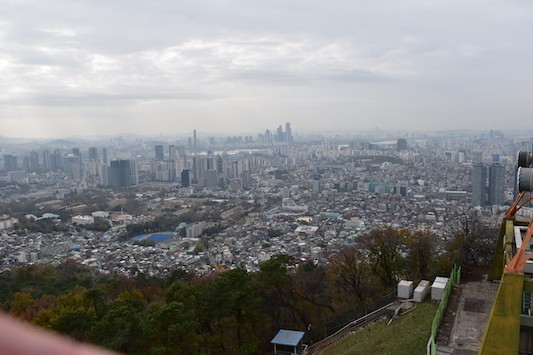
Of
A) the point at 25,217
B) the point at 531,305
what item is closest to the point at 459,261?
the point at 531,305

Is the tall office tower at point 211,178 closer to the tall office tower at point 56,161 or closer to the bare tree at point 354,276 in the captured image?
the tall office tower at point 56,161

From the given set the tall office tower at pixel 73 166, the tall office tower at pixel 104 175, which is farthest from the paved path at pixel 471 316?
the tall office tower at pixel 73 166

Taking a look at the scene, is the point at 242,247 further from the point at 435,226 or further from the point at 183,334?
the point at 183,334

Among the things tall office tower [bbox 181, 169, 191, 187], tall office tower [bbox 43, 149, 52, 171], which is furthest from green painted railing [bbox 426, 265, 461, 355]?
Result: tall office tower [bbox 43, 149, 52, 171]

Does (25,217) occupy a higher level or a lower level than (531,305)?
lower

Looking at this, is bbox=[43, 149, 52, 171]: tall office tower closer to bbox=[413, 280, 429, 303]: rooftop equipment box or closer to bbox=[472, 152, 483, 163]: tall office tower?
bbox=[472, 152, 483, 163]: tall office tower
